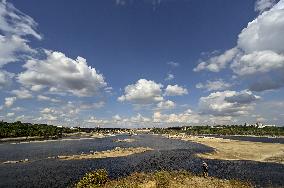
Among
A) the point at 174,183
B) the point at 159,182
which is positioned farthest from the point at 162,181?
the point at 174,183

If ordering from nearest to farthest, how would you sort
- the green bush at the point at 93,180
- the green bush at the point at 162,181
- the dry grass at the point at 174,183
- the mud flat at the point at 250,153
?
the green bush at the point at 162,181 < the dry grass at the point at 174,183 < the green bush at the point at 93,180 < the mud flat at the point at 250,153

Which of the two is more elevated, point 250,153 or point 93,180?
point 250,153

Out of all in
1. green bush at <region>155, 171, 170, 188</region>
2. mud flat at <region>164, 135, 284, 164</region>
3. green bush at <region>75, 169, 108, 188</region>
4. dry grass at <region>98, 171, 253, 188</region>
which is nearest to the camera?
green bush at <region>155, 171, 170, 188</region>

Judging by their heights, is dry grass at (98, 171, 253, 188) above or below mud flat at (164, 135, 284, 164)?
below

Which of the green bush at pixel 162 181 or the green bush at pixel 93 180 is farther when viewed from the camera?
the green bush at pixel 93 180

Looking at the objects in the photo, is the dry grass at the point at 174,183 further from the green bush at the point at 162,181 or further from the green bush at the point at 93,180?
the green bush at the point at 93,180

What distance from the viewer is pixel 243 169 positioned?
198ft

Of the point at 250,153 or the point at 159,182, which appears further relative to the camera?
the point at 250,153

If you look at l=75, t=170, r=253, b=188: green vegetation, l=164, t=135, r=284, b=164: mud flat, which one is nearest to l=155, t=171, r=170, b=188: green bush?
l=75, t=170, r=253, b=188: green vegetation

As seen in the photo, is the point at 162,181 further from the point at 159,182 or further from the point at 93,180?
the point at 93,180

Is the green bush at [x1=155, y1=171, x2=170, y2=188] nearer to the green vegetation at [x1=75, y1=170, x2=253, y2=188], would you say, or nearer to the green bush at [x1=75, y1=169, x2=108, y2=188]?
the green vegetation at [x1=75, y1=170, x2=253, y2=188]

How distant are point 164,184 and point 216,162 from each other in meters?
32.9

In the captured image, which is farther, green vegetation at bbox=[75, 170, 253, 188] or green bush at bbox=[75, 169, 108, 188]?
green bush at bbox=[75, 169, 108, 188]

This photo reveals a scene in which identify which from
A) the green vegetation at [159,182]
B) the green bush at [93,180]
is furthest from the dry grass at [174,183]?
the green bush at [93,180]
